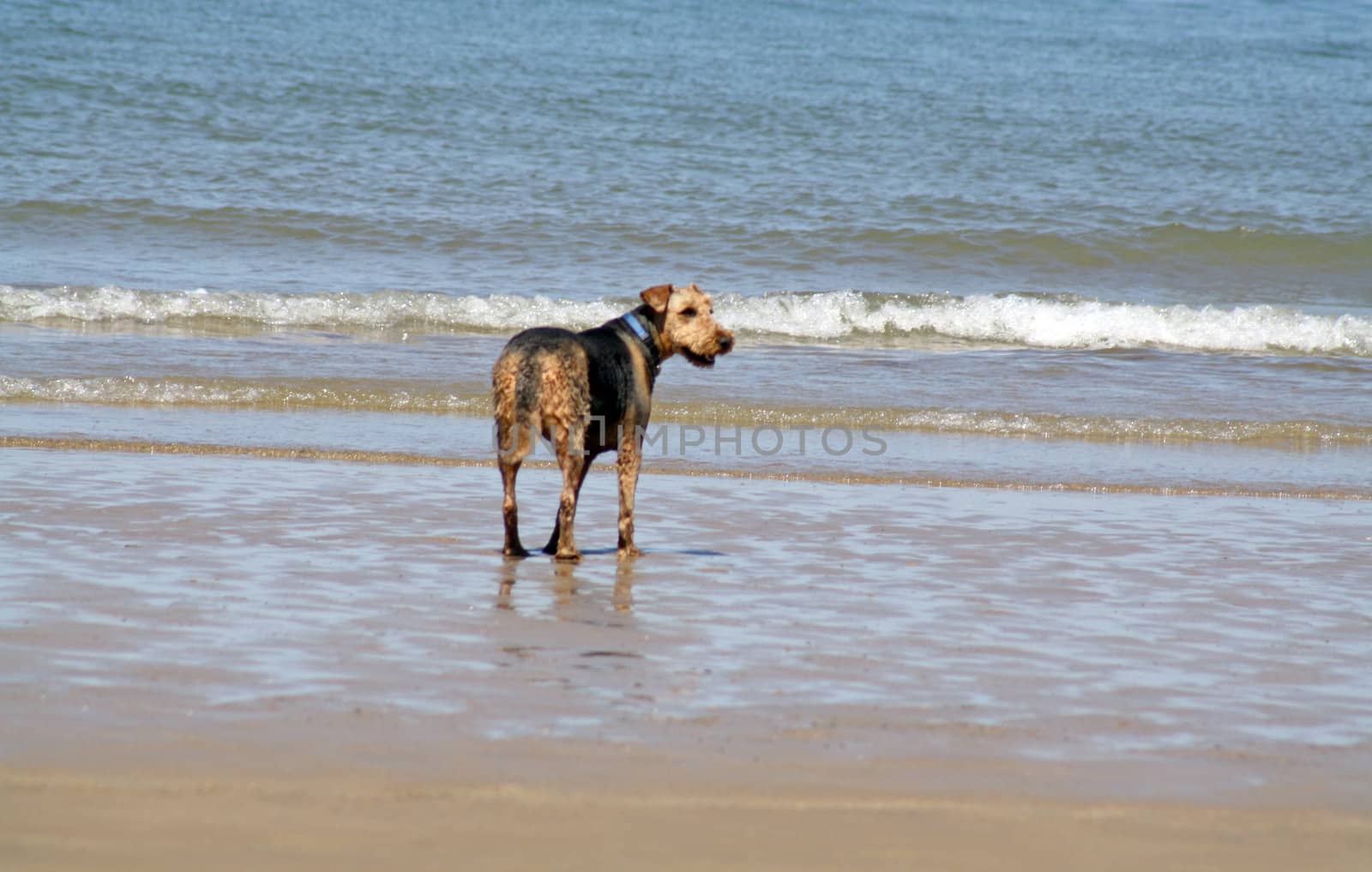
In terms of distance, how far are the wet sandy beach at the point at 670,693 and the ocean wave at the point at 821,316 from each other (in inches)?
290

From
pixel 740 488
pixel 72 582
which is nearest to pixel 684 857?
pixel 72 582

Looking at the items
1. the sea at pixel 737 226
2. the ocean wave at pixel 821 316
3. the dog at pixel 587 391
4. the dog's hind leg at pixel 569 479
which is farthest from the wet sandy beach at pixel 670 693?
the ocean wave at pixel 821 316

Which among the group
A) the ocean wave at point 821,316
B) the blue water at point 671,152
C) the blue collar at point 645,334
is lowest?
the blue collar at point 645,334

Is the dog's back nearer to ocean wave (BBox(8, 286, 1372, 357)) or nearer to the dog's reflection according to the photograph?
the dog's reflection

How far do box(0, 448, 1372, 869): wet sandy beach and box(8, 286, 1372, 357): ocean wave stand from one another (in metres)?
7.38

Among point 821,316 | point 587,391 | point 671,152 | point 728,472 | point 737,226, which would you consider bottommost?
point 728,472

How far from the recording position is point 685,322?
7.24 metres

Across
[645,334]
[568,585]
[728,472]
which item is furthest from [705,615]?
[728,472]

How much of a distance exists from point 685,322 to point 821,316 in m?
8.87

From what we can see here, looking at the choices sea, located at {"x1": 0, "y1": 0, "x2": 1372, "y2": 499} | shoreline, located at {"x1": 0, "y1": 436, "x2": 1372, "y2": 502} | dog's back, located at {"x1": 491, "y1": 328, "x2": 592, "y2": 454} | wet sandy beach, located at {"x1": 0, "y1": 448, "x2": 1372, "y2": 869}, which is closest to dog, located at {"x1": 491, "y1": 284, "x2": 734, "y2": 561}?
dog's back, located at {"x1": 491, "y1": 328, "x2": 592, "y2": 454}

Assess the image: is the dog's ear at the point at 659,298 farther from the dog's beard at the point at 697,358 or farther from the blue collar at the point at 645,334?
the dog's beard at the point at 697,358

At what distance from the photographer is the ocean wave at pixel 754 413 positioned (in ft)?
36.4

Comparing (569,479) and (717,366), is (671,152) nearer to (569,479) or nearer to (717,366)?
(717,366)

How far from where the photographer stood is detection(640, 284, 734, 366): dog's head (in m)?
7.21
